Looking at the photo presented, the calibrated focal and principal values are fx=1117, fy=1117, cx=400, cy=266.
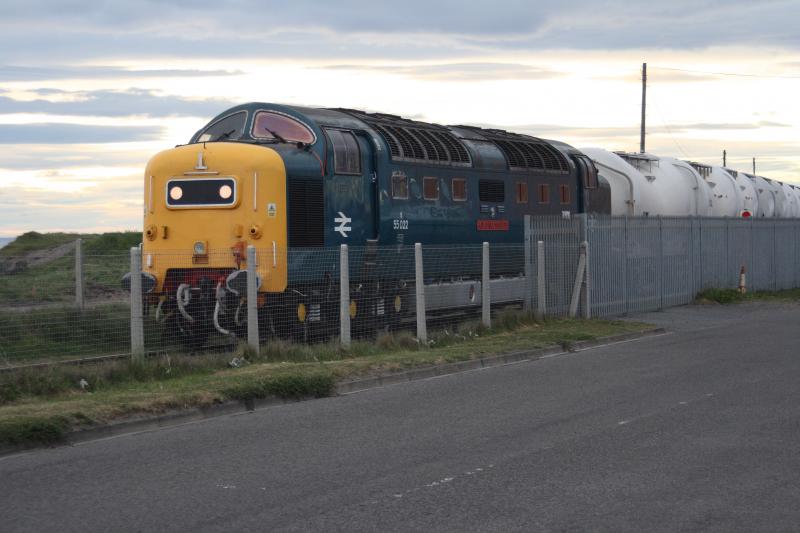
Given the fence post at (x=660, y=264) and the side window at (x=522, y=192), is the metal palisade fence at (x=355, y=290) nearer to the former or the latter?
the fence post at (x=660, y=264)

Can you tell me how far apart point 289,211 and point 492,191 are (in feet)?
22.3

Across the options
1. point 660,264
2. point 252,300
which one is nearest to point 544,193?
point 660,264

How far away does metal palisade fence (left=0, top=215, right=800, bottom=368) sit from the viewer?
15.4 m

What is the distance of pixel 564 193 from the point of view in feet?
89.1

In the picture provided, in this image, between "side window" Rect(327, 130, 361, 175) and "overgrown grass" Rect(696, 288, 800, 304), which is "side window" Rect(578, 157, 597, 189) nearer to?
"overgrown grass" Rect(696, 288, 800, 304)

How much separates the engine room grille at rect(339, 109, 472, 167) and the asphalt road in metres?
7.40

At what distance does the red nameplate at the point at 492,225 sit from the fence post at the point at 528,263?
805 millimetres

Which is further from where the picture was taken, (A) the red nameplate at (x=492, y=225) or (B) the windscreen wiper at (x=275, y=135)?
(A) the red nameplate at (x=492, y=225)

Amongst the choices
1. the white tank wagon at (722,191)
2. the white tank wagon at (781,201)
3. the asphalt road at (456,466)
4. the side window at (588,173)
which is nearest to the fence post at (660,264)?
the side window at (588,173)

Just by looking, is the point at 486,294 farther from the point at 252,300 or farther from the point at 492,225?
the point at 252,300

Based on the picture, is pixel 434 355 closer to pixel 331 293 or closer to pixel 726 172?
pixel 331 293

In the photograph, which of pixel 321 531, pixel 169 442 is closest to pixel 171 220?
pixel 169 442

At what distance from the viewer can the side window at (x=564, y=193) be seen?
27.0 m

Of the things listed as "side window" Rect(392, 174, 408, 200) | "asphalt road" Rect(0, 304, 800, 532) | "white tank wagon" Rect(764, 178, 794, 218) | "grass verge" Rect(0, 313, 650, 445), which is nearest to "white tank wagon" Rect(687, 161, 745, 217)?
"white tank wagon" Rect(764, 178, 794, 218)
